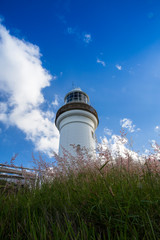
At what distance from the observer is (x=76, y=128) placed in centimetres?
1191

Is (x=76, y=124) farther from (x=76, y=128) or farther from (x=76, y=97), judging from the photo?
(x=76, y=97)

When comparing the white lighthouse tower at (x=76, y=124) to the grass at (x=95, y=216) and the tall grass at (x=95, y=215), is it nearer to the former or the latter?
the tall grass at (x=95, y=215)

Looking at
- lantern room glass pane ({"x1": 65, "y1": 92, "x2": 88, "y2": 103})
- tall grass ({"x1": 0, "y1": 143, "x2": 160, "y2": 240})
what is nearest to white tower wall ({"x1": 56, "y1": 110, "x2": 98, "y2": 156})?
lantern room glass pane ({"x1": 65, "y1": 92, "x2": 88, "y2": 103})

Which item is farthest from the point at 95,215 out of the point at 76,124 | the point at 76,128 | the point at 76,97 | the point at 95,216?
the point at 76,97

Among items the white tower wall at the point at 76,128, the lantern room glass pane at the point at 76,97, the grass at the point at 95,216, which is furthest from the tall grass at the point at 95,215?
the lantern room glass pane at the point at 76,97

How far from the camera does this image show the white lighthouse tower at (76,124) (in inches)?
450

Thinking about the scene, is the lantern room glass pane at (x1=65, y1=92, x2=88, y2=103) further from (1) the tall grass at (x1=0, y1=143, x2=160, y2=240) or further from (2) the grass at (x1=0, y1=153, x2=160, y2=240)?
(2) the grass at (x1=0, y1=153, x2=160, y2=240)

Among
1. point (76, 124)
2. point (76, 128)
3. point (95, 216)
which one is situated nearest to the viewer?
point (95, 216)

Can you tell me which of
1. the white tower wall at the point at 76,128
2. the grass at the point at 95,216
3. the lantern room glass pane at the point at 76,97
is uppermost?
the lantern room glass pane at the point at 76,97

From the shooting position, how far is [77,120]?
1228 centimetres

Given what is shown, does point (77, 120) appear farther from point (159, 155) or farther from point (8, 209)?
point (8, 209)

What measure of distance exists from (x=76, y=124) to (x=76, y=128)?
0.40 metres

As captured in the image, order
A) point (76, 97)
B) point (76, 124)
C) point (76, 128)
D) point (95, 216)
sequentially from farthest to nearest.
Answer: point (76, 97)
point (76, 124)
point (76, 128)
point (95, 216)

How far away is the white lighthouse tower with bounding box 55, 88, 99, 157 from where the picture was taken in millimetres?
11438
